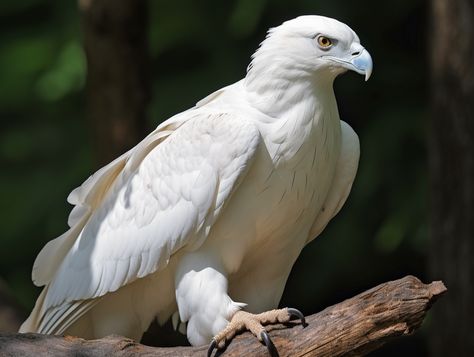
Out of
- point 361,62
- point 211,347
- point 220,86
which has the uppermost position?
point 361,62

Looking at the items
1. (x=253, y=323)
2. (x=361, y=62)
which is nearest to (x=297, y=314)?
(x=253, y=323)

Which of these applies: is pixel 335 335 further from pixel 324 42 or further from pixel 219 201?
pixel 324 42

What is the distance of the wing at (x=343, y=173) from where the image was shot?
5.25 metres

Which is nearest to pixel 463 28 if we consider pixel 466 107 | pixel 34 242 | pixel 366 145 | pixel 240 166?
pixel 466 107

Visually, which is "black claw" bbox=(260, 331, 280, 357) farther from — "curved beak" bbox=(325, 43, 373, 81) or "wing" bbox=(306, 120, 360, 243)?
"curved beak" bbox=(325, 43, 373, 81)

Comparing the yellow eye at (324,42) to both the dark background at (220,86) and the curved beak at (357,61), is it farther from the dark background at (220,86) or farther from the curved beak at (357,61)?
the dark background at (220,86)

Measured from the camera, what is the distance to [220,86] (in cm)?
944

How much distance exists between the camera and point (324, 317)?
425 centimetres

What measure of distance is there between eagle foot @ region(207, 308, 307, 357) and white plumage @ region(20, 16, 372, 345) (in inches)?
6.2

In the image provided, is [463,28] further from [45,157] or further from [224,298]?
[45,157]

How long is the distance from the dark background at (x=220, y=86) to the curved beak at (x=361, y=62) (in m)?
4.31

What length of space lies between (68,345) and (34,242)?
19.1 ft

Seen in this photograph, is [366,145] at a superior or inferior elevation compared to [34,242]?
superior

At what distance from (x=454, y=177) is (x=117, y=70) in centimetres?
249
